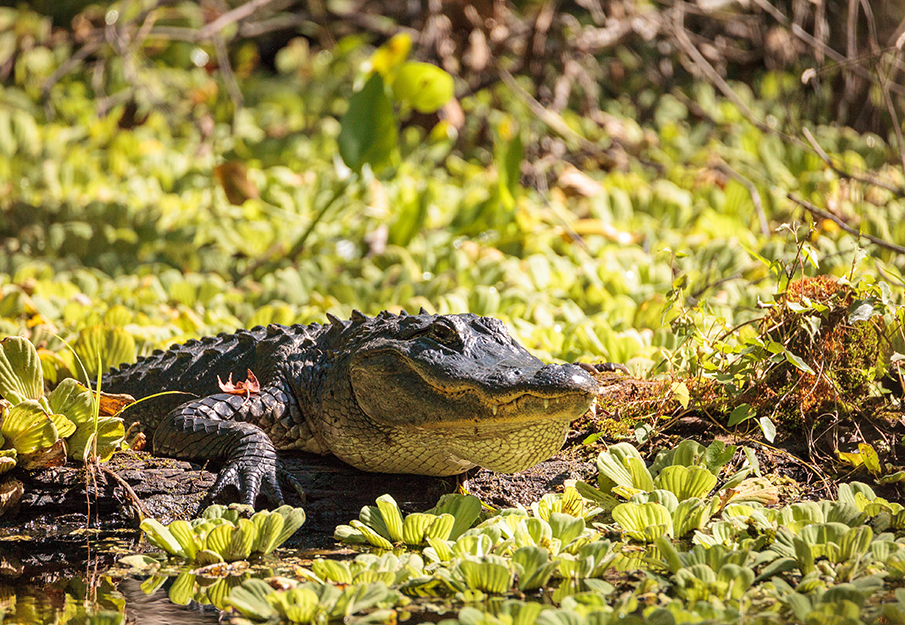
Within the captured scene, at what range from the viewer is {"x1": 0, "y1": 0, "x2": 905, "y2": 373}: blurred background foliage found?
4.52 m

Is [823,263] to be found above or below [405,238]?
above

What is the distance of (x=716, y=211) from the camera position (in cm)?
634

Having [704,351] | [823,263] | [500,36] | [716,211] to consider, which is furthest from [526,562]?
[500,36]

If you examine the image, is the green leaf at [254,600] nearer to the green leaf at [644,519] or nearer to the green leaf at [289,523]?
the green leaf at [289,523]

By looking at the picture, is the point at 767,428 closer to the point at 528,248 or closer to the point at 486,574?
the point at 486,574

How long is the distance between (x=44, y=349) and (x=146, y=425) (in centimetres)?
60

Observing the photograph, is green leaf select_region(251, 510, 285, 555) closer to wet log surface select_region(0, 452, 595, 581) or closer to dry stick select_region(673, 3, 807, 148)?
wet log surface select_region(0, 452, 595, 581)

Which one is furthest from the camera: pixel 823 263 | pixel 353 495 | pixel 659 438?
pixel 823 263

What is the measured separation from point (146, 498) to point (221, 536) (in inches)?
21.0

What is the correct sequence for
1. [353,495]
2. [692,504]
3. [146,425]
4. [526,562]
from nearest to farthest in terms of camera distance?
[526,562], [692,504], [353,495], [146,425]

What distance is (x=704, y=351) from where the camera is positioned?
129 inches

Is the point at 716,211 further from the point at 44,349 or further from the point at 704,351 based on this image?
the point at 44,349

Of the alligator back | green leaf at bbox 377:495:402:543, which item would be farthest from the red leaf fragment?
green leaf at bbox 377:495:402:543

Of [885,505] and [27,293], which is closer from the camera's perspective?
[885,505]
